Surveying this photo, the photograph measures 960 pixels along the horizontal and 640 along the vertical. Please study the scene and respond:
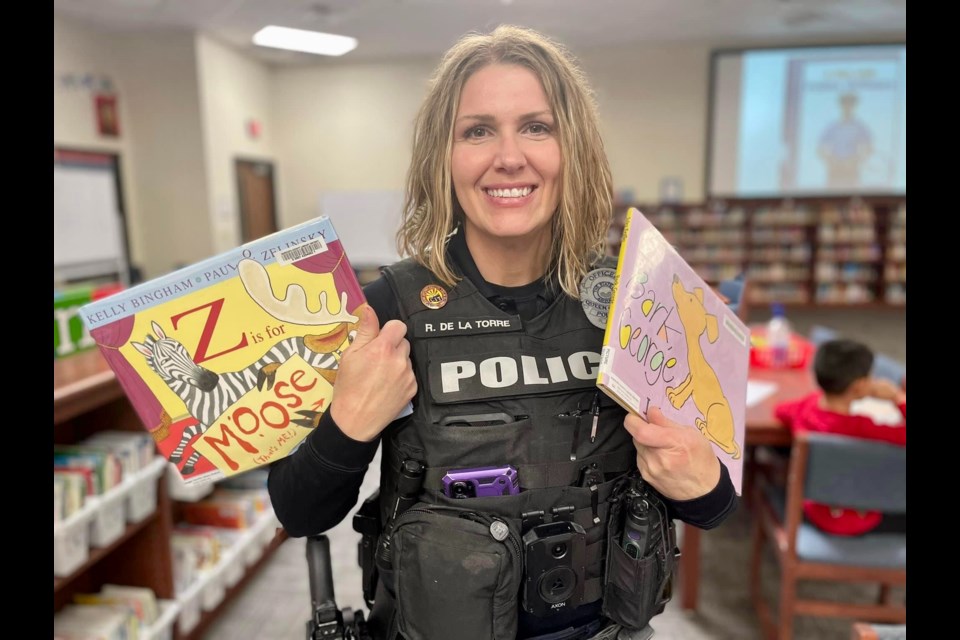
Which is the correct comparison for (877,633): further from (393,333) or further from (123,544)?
(123,544)

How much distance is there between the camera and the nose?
2.88ft

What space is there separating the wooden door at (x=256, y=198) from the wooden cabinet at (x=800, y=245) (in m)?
3.78

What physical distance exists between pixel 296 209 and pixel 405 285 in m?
6.24

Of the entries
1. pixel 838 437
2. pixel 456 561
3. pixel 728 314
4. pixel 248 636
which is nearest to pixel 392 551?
pixel 456 561

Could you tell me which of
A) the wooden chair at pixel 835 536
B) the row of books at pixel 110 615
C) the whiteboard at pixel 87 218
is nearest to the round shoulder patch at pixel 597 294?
the wooden chair at pixel 835 536

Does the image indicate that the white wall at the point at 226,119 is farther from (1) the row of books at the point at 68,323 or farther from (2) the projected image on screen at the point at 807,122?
(2) the projected image on screen at the point at 807,122

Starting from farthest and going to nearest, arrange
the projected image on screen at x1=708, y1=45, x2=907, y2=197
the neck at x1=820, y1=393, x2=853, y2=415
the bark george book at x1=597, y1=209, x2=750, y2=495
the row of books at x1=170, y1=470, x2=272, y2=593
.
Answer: the projected image on screen at x1=708, y1=45, x2=907, y2=197, the row of books at x1=170, y1=470, x2=272, y2=593, the neck at x1=820, y1=393, x2=853, y2=415, the bark george book at x1=597, y1=209, x2=750, y2=495

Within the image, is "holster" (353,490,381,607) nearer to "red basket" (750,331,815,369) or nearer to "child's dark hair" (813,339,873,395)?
"child's dark hair" (813,339,873,395)

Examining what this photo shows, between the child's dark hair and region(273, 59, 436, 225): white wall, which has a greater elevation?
region(273, 59, 436, 225): white wall

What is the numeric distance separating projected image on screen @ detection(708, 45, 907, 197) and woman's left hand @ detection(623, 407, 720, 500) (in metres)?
5.94

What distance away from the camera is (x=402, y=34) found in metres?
5.42

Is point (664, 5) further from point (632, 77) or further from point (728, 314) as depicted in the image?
point (728, 314)

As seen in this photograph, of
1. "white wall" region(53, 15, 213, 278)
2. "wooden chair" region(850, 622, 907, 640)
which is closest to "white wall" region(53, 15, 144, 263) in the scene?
"white wall" region(53, 15, 213, 278)

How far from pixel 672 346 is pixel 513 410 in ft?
0.86
